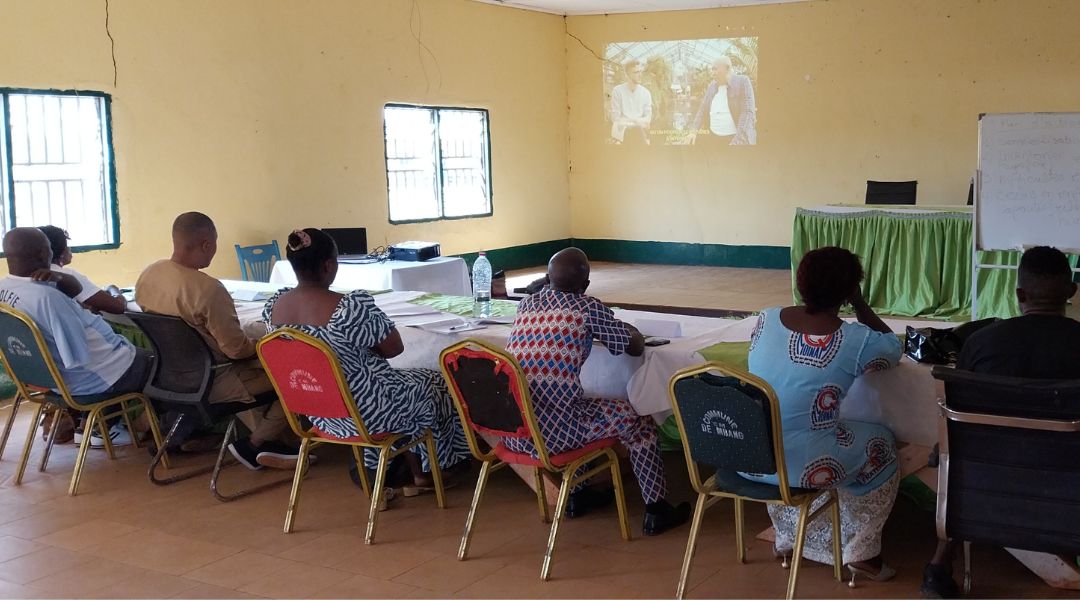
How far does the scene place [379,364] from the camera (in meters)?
3.76

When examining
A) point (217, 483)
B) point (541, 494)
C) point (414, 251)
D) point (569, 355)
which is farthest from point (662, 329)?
point (414, 251)

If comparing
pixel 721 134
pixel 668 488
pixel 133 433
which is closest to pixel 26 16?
pixel 133 433

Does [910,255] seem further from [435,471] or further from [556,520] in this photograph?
[556,520]

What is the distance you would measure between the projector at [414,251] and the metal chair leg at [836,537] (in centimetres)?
422

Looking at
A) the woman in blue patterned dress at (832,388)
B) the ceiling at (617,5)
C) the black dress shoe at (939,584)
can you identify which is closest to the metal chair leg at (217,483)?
the woman in blue patterned dress at (832,388)

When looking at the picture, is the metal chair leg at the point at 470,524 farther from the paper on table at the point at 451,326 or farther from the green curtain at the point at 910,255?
the green curtain at the point at 910,255

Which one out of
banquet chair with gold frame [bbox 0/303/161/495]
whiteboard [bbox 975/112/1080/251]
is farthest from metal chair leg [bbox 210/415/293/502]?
whiteboard [bbox 975/112/1080/251]

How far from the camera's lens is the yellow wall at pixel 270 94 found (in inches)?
280

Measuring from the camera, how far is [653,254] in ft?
40.3

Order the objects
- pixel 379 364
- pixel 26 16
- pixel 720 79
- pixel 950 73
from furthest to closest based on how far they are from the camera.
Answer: pixel 720 79
pixel 950 73
pixel 26 16
pixel 379 364

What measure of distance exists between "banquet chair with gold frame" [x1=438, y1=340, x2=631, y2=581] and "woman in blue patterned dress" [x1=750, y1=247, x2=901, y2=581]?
70cm

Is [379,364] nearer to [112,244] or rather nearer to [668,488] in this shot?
[668,488]

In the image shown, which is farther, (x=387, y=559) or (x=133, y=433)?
(x=133, y=433)

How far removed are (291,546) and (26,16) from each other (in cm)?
467
